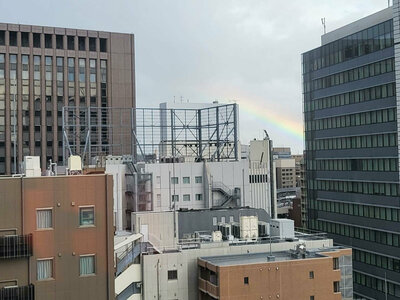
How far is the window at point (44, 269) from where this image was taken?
880 inches

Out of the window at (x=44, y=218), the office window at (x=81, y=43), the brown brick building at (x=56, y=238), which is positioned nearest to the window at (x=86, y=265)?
the brown brick building at (x=56, y=238)

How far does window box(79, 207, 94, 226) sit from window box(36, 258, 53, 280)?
2.06 metres

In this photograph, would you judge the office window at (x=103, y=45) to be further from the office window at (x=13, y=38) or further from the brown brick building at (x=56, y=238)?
the brown brick building at (x=56, y=238)

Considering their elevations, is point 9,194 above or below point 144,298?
above

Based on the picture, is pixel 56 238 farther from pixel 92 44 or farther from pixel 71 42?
pixel 92 44

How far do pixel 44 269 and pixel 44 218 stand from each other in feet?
7.12

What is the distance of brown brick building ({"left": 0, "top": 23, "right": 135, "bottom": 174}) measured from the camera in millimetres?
87875

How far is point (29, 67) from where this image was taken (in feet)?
294

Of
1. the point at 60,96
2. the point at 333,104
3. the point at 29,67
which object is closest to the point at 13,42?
the point at 29,67

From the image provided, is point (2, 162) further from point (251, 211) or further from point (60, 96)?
point (251, 211)

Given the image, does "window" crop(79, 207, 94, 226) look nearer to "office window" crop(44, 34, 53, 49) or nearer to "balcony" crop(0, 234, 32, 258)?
"balcony" crop(0, 234, 32, 258)

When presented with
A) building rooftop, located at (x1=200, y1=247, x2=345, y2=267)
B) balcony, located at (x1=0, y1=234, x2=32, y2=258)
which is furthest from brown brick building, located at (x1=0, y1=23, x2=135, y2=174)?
balcony, located at (x1=0, y1=234, x2=32, y2=258)

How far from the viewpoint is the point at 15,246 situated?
2181cm

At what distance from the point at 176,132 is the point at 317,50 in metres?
22.4
